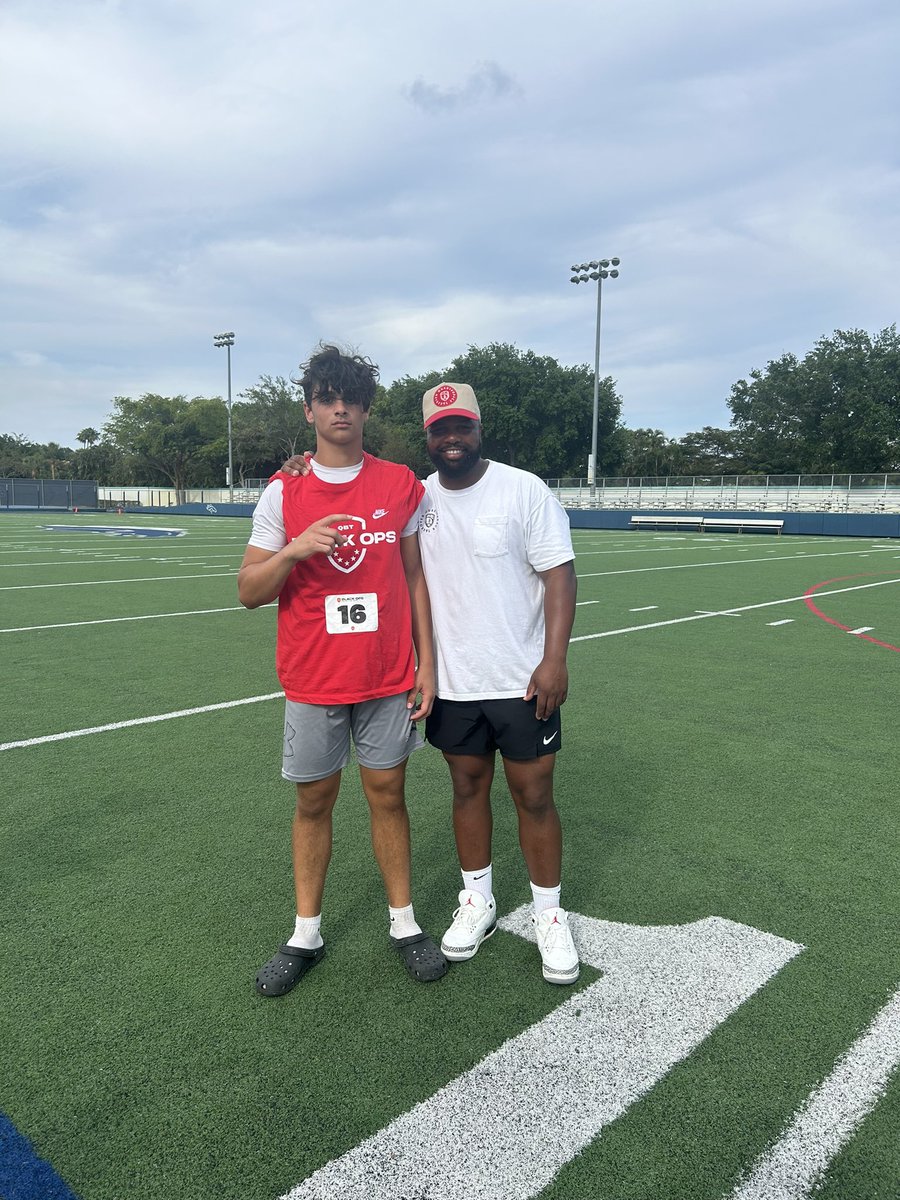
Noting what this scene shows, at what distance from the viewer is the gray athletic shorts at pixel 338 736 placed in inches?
104

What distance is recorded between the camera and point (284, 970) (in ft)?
8.40

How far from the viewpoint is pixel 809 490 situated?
122 feet

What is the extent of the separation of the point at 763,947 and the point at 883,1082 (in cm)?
66

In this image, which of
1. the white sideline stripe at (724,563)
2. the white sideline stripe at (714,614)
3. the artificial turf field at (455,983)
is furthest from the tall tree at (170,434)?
the artificial turf field at (455,983)

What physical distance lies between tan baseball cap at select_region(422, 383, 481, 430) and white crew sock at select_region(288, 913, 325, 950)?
5.45ft

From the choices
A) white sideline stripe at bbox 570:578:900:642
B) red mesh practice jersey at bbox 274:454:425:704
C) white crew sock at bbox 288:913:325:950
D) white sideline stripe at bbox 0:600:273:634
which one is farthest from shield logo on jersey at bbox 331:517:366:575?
white sideline stripe at bbox 0:600:273:634

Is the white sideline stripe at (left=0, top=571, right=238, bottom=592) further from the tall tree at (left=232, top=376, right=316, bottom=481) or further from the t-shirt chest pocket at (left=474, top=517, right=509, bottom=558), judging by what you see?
the tall tree at (left=232, top=376, right=316, bottom=481)

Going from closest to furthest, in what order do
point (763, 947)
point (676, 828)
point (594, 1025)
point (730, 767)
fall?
point (594, 1025) < point (763, 947) < point (676, 828) < point (730, 767)

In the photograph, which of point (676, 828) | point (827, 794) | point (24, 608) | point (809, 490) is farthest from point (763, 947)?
point (809, 490)

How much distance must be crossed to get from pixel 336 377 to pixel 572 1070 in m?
2.09

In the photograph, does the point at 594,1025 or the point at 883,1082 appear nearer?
the point at 883,1082

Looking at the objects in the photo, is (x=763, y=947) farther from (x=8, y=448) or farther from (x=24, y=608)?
(x=8, y=448)

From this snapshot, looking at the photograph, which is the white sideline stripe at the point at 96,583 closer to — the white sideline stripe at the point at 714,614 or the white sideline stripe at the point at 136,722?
the white sideline stripe at the point at 714,614

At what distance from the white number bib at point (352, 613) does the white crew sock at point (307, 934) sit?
96cm
